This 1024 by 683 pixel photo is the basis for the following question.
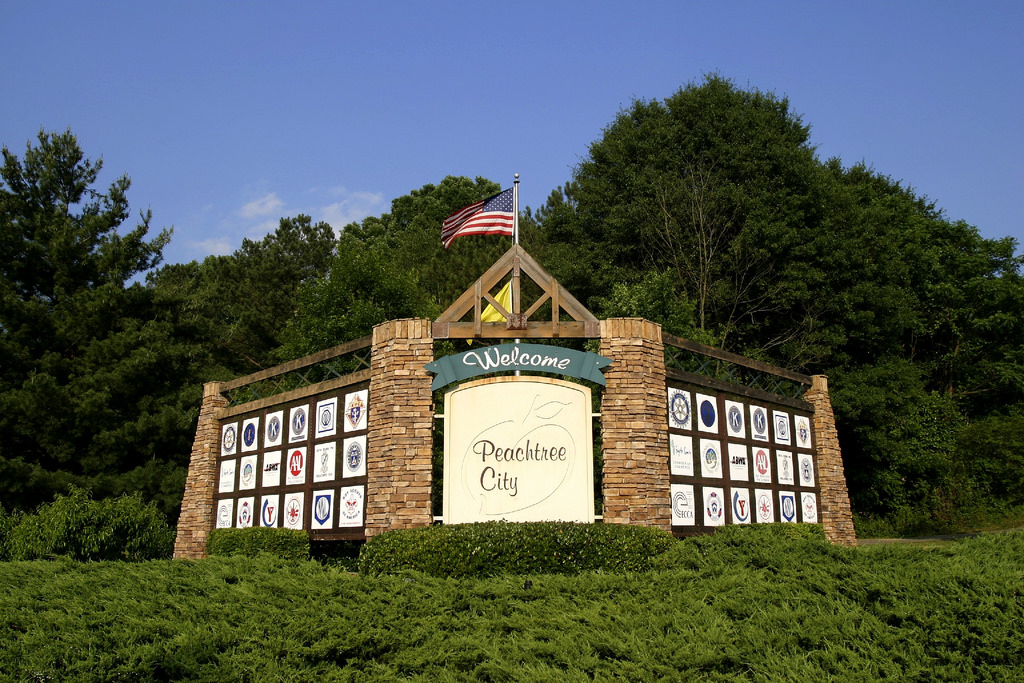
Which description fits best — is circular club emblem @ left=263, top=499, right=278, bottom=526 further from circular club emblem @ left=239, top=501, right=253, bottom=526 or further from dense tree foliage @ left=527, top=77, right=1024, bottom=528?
dense tree foliage @ left=527, top=77, right=1024, bottom=528

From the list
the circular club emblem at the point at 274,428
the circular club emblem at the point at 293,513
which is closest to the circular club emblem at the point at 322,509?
the circular club emblem at the point at 293,513

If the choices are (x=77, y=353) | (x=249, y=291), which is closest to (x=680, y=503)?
(x=77, y=353)

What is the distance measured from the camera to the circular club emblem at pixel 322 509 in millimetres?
13852

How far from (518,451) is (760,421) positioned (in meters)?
5.47

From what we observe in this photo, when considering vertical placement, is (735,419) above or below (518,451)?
above

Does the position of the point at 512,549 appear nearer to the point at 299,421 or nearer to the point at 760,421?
the point at 299,421

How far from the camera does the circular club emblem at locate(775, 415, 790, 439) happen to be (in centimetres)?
1605

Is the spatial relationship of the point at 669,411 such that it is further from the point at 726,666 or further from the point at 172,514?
the point at 172,514

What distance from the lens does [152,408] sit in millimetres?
24938

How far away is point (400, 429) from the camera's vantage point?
1284cm

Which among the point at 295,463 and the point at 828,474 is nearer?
the point at 295,463

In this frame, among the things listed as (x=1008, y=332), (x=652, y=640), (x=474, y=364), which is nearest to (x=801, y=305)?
(x=1008, y=332)

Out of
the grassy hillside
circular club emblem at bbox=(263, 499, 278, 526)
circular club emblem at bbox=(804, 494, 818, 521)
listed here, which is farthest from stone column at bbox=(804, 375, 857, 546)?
circular club emblem at bbox=(263, 499, 278, 526)

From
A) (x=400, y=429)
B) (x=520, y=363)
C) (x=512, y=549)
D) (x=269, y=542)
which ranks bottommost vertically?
(x=512, y=549)
